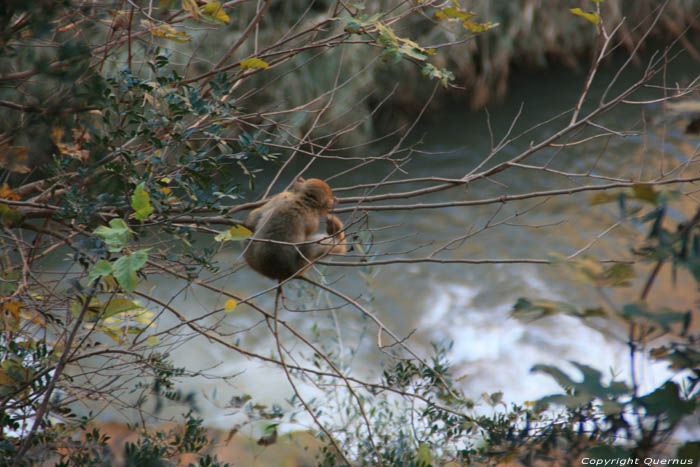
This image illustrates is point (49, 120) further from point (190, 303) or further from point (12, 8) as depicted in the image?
point (190, 303)

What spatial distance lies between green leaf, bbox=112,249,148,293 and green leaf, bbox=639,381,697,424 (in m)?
0.98

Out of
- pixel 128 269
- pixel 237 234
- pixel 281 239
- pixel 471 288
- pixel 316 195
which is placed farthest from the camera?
pixel 471 288

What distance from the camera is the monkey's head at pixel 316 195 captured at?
2527 mm

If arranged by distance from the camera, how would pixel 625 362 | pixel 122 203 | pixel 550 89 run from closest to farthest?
pixel 122 203 < pixel 625 362 < pixel 550 89

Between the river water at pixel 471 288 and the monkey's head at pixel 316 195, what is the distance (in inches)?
62.6

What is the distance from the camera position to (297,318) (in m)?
5.41

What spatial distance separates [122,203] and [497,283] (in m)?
4.72

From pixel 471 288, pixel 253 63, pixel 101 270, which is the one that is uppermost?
pixel 471 288

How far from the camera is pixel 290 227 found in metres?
2.44

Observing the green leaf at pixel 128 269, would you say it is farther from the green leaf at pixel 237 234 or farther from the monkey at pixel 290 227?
the monkey at pixel 290 227

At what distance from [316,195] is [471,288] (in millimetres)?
3629

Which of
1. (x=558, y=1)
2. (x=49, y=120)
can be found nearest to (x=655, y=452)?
(x=49, y=120)

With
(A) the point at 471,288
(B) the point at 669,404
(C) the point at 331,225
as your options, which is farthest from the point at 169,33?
(A) the point at 471,288

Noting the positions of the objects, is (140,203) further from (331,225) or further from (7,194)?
(331,225)
